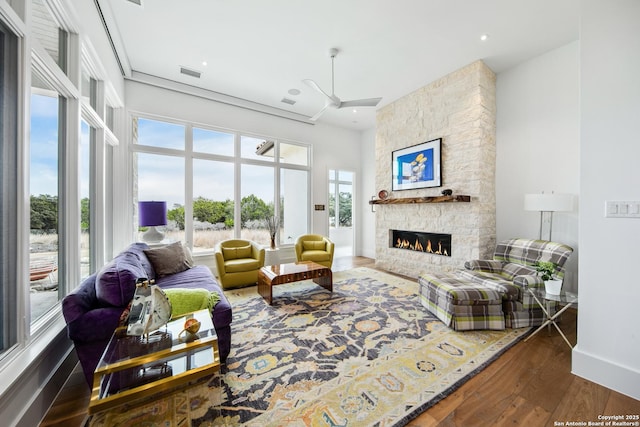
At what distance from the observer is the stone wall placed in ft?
12.2

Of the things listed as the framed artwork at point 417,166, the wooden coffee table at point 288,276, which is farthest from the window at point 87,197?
the framed artwork at point 417,166

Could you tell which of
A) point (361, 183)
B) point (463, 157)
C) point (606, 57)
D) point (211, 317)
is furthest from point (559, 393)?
point (361, 183)

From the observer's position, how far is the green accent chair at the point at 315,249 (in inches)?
186

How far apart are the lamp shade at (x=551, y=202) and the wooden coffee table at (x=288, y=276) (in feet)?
9.04

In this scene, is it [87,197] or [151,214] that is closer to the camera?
[87,197]

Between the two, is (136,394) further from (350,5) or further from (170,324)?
(350,5)

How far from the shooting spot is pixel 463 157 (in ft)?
12.7

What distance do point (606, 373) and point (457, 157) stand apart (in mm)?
3015

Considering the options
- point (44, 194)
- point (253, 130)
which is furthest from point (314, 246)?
point (44, 194)

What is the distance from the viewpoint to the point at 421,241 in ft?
15.3

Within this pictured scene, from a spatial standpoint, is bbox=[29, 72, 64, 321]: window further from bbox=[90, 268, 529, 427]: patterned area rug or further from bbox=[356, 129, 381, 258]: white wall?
bbox=[356, 129, 381, 258]: white wall

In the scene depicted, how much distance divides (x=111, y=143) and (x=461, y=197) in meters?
5.38

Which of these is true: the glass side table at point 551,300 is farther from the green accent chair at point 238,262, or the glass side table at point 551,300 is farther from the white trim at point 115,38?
the white trim at point 115,38

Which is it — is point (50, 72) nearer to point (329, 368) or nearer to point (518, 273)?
point (329, 368)
